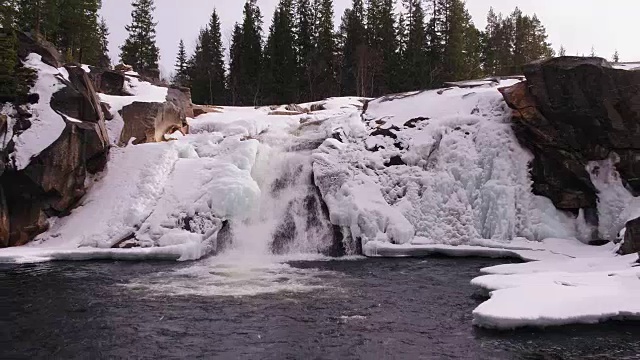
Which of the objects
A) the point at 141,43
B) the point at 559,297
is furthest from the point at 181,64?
the point at 559,297

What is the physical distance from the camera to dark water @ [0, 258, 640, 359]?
7.32m

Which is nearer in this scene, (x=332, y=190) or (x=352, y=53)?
(x=332, y=190)

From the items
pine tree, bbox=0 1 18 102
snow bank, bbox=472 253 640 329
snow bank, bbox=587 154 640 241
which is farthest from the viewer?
pine tree, bbox=0 1 18 102

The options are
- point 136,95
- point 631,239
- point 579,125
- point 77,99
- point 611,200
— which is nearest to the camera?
point 631,239

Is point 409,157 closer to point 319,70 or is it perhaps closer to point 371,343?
point 371,343

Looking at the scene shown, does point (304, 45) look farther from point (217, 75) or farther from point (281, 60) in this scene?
point (217, 75)

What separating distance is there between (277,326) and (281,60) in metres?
41.7

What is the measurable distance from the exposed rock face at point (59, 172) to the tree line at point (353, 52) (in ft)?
93.1

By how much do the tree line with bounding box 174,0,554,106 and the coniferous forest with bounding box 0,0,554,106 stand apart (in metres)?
0.09

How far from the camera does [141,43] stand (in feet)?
161

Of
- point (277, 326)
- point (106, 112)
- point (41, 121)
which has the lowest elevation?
point (277, 326)

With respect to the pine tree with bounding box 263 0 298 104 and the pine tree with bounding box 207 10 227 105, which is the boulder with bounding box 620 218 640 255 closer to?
the pine tree with bounding box 263 0 298 104

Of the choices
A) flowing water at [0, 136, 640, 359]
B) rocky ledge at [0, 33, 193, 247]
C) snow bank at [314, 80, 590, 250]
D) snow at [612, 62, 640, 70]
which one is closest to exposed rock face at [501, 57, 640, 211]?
snow bank at [314, 80, 590, 250]

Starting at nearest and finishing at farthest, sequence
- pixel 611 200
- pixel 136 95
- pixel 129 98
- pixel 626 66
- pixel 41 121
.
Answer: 1. pixel 611 200
2. pixel 41 121
3. pixel 626 66
4. pixel 129 98
5. pixel 136 95
